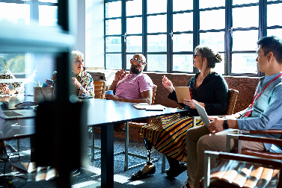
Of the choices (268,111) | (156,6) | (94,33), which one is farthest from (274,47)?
(94,33)

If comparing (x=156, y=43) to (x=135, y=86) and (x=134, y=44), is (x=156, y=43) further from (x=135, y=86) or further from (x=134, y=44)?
(x=135, y=86)

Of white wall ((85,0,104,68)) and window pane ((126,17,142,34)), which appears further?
white wall ((85,0,104,68))

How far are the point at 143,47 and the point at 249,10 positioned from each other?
7.07ft

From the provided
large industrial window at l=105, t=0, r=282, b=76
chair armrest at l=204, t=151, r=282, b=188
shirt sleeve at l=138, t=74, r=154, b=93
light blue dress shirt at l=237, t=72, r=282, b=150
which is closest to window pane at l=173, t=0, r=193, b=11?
large industrial window at l=105, t=0, r=282, b=76

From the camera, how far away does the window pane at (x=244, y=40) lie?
4512 millimetres

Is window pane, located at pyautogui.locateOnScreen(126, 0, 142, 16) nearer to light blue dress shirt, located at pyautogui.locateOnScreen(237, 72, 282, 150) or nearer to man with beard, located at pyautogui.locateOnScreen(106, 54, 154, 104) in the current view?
man with beard, located at pyautogui.locateOnScreen(106, 54, 154, 104)

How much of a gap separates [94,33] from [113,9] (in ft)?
2.18

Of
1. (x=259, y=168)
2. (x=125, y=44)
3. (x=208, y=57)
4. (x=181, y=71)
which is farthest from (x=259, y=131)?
(x=125, y=44)

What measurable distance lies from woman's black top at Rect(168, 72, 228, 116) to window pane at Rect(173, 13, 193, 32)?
2.41m

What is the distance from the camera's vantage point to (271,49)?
2.17 m

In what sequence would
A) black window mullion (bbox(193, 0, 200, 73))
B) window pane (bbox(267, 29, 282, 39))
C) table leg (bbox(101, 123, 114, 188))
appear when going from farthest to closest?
black window mullion (bbox(193, 0, 200, 73)) → window pane (bbox(267, 29, 282, 39)) → table leg (bbox(101, 123, 114, 188))

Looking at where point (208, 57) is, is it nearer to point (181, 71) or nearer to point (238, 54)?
point (238, 54)

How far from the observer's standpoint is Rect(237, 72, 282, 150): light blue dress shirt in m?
2.07

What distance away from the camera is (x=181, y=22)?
5.37 metres
